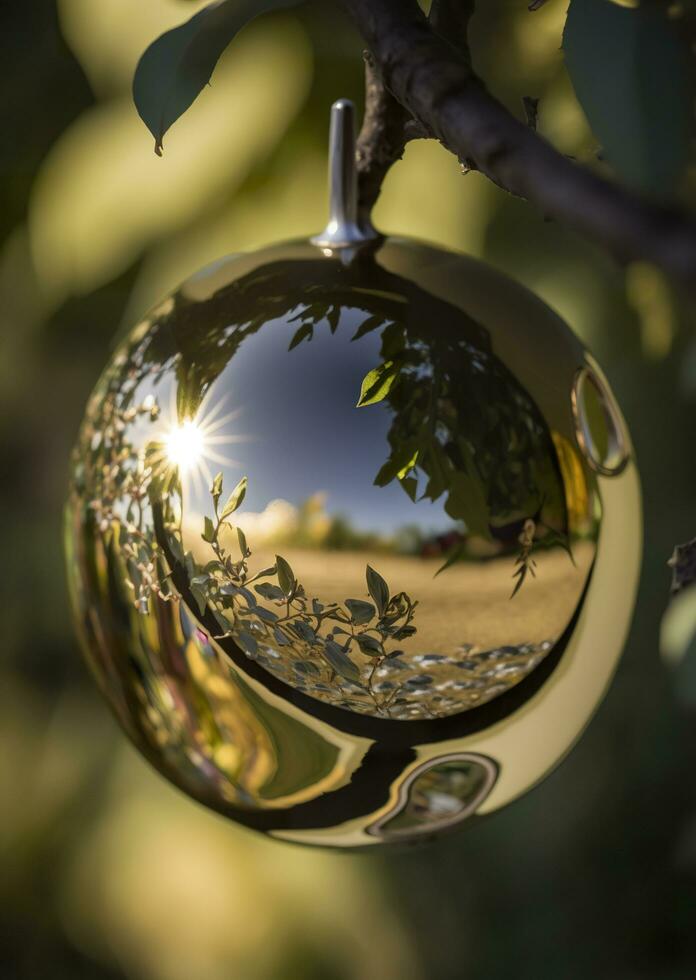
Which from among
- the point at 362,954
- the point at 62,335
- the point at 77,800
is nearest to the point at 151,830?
the point at 77,800

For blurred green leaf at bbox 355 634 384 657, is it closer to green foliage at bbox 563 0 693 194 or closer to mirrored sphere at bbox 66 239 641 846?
mirrored sphere at bbox 66 239 641 846

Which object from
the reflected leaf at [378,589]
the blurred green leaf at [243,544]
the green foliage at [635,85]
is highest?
the green foliage at [635,85]

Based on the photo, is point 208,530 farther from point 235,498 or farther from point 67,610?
point 67,610

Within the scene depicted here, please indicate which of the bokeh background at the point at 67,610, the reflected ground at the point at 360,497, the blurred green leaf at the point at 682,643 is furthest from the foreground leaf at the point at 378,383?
the bokeh background at the point at 67,610

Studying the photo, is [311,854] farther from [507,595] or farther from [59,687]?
[507,595]

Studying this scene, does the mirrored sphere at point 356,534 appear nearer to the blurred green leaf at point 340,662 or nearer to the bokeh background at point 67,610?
the blurred green leaf at point 340,662

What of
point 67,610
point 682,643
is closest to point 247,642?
point 682,643
